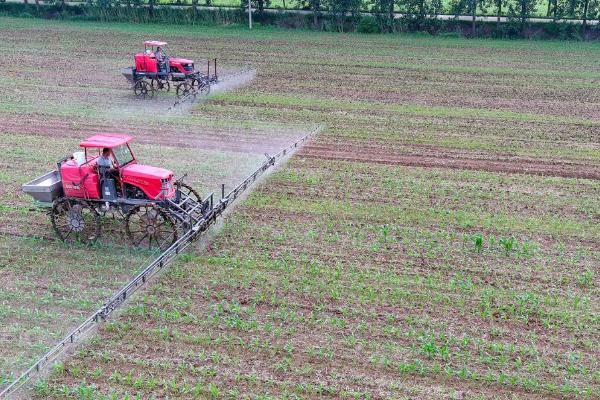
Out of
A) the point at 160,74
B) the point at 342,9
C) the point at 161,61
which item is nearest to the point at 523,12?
the point at 342,9

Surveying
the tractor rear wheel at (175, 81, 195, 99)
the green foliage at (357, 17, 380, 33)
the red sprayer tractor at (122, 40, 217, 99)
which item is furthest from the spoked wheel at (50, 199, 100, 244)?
the green foliage at (357, 17, 380, 33)

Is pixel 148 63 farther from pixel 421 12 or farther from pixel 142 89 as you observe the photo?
pixel 421 12

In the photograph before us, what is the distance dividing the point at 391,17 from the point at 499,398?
117 ft

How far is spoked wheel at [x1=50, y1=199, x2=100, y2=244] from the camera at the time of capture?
1355cm

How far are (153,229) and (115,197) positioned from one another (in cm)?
108

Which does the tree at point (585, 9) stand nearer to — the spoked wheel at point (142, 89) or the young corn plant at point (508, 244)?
the spoked wheel at point (142, 89)

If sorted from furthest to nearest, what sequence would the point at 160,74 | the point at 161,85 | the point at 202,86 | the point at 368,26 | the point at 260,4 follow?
the point at 260,4 → the point at 368,26 → the point at 161,85 → the point at 202,86 → the point at 160,74

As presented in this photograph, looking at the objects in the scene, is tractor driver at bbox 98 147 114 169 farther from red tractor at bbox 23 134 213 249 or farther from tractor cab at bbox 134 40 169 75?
tractor cab at bbox 134 40 169 75

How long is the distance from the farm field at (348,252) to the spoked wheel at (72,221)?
343 mm

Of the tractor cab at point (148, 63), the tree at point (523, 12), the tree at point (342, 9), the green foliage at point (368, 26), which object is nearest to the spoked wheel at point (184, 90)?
the tractor cab at point (148, 63)

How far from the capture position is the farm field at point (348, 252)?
1002 centimetres

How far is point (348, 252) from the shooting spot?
537 inches

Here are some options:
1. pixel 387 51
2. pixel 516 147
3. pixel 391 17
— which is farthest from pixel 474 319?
pixel 391 17

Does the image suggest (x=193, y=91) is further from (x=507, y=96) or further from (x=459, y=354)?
(x=459, y=354)
